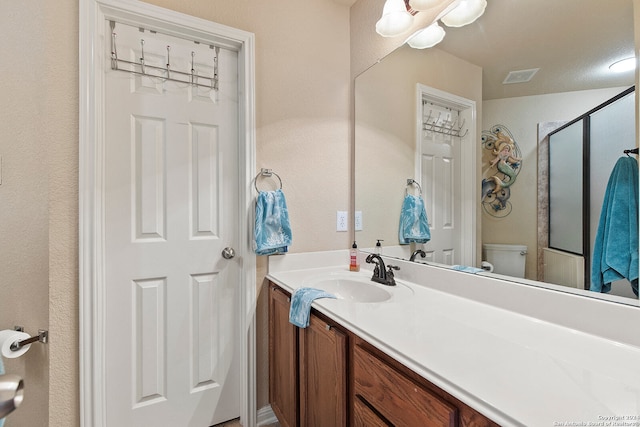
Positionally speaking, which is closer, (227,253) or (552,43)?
(552,43)

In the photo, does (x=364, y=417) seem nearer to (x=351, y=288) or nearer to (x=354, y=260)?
(x=351, y=288)

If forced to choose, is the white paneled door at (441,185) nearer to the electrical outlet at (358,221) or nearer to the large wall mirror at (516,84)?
the large wall mirror at (516,84)

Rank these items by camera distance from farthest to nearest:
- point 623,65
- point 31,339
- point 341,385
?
point 31,339
point 341,385
point 623,65

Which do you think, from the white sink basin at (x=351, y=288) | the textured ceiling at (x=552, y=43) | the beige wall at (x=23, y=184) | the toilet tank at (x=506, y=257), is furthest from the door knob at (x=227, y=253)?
the textured ceiling at (x=552, y=43)

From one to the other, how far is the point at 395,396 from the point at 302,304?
0.52 m

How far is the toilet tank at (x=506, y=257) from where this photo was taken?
3.46 ft

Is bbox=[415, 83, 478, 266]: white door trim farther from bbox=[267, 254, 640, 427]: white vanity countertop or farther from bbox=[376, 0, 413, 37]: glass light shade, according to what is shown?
bbox=[376, 0, 413, 37]: glass light shade

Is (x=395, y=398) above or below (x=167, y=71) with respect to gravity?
below

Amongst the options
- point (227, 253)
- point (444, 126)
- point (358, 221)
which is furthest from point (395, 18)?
point (227, 253)

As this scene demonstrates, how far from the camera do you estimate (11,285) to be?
1.24 metres

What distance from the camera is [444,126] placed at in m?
1.33

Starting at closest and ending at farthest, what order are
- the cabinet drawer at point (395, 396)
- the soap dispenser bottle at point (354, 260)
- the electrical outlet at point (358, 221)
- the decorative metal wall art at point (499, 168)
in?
the cabinet drawer at point (395, 396) → the decorative metal wall art at point (499, 168) → the soap dispenser bottle at point (354, 260) → the electrical outlet at point (358, 221)

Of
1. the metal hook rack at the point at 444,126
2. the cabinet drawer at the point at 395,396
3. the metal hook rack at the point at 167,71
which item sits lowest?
the cabinet drawer at the point at 395,396

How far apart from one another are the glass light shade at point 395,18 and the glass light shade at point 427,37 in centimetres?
8
